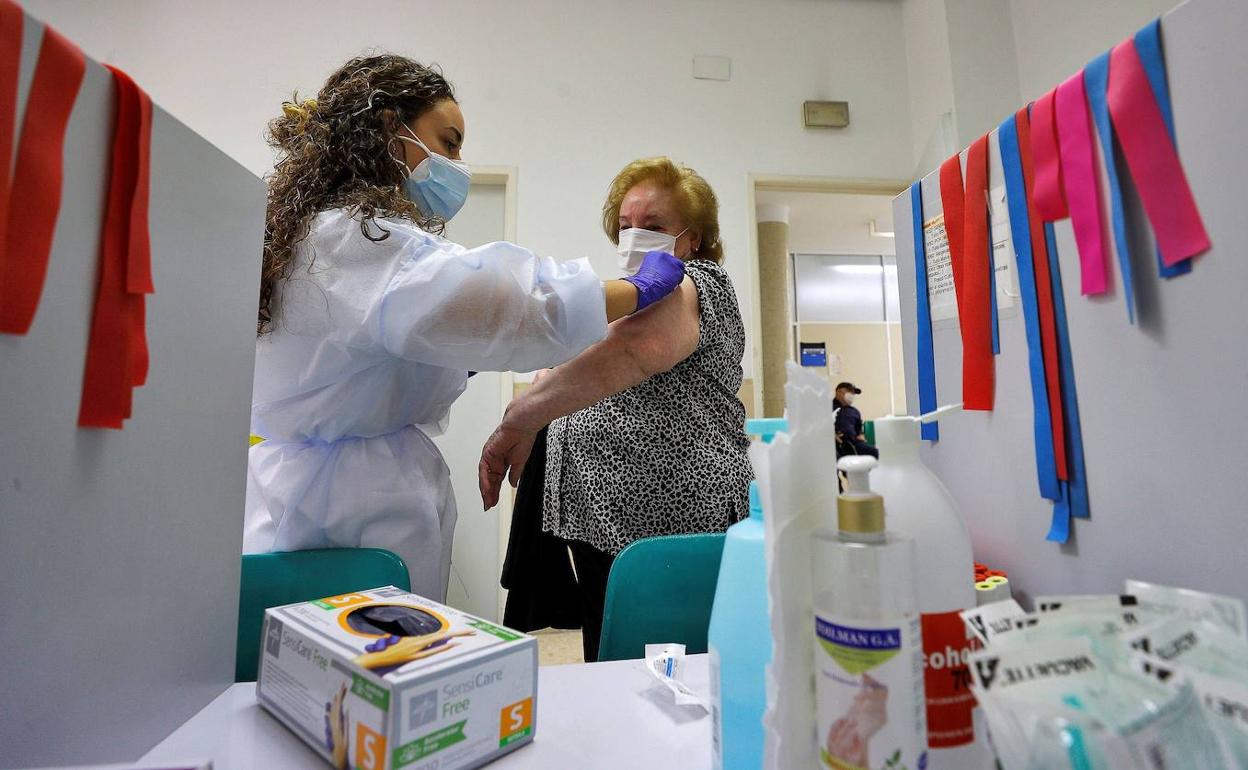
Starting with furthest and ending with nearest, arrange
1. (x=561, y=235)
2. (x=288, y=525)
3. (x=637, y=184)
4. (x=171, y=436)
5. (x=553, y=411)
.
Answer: (x=561, y=235) < (x=637, y=184) < (x=553, y=411) < (x=288, y=525) < (x=171, y=436)

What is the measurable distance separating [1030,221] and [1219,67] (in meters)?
0.17

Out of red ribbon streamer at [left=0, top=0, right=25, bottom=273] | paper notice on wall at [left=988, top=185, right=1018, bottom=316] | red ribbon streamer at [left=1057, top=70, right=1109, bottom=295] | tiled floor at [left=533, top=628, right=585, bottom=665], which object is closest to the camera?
red ribbon streamer at [left=0, top=0, right=25, bottom=273]

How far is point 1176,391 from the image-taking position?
0.42 metres

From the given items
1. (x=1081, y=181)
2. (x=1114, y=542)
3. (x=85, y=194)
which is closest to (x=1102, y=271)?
(x=1081, y=181)

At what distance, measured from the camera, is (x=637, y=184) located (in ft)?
4.03

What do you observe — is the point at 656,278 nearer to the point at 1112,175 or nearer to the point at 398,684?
the point at 1112,175

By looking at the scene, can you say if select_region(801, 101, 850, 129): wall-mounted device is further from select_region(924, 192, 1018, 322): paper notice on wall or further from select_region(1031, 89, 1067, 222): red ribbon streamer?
select_region(1031, 89, 1067, 222): red ribbon streamer

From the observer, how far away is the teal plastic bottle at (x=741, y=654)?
0.39 metres

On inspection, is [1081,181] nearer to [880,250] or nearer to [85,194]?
[85,194]

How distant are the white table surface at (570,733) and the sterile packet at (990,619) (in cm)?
25

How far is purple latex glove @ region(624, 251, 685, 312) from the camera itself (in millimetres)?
930

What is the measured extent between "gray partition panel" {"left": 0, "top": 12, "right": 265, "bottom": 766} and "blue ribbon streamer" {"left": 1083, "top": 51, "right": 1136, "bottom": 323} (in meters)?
0.76

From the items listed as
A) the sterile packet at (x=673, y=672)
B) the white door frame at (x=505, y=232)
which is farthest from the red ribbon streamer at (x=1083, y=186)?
the white door frame at (x=505, y=232)

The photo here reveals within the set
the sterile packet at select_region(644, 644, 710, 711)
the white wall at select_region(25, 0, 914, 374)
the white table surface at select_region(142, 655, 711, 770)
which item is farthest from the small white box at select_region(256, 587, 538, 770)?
the white wall at select_region(25, 0, 914, 374)
